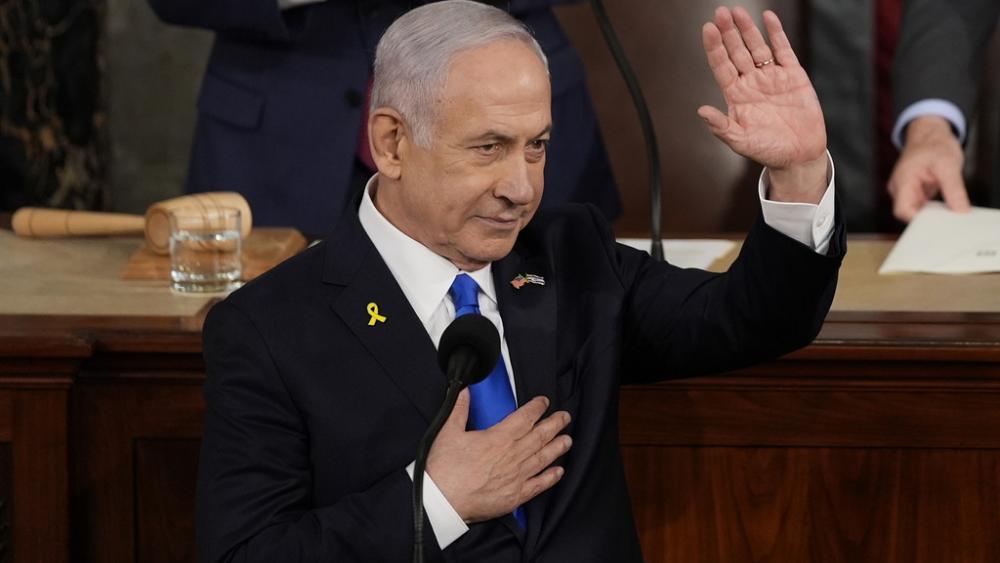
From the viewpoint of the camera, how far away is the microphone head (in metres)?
1.41

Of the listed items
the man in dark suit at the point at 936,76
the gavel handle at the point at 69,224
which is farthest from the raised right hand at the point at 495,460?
the man in dark suit at the point at 936,76

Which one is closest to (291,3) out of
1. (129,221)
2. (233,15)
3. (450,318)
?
(233,15)

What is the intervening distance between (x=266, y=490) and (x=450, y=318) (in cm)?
30

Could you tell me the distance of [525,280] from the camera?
176 centimetres

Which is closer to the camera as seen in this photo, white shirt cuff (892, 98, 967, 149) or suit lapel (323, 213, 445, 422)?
suit lapel (323, 213, 445, 422)

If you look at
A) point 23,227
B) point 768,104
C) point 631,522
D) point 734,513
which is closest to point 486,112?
point 768,104

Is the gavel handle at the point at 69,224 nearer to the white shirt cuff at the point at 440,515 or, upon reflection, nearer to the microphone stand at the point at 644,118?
the microphone stand at the point at 644,118

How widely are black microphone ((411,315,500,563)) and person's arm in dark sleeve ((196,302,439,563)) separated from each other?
6.0 inches

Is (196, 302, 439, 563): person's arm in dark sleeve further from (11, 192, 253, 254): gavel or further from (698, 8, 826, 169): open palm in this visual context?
(11, 192, 253, 254): gavel

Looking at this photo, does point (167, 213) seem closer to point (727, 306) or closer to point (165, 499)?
point (165, 499)

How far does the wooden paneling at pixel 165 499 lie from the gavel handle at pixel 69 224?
548 millimetres

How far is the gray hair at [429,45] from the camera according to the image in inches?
62.1

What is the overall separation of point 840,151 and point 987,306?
1.39 metres

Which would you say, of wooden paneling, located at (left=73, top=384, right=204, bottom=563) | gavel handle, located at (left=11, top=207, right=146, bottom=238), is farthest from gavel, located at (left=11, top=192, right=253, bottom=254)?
wooden paneling, located at (left=73, top=384, right=204, bottom=563)
